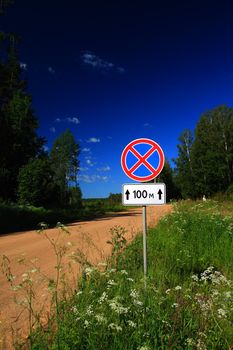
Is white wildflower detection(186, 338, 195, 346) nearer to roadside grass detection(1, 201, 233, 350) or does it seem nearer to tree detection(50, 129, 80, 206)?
roadside grass detection(1, 201, 233, 350)

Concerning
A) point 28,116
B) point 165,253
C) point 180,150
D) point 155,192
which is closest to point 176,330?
point 155,192

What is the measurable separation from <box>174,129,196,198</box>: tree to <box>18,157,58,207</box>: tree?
29.0m

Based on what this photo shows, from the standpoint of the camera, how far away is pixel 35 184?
34688 millimetres

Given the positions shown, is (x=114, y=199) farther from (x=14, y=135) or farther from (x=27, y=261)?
(x=27, y=261)

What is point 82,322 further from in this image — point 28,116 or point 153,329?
point 28,116

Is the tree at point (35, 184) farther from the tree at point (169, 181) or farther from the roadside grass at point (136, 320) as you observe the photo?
the tree at point (169, 181)

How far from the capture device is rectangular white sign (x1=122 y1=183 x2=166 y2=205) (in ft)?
17.9

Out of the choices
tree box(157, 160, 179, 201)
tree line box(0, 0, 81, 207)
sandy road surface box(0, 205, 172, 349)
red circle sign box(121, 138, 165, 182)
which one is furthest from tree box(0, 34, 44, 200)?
tree box(157, 160, 179, 201)

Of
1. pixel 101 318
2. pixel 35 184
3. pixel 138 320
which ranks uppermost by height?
pixel 35 184

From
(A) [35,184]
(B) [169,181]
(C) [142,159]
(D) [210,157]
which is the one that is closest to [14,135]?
(A) [35,184]

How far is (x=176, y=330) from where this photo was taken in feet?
11.9

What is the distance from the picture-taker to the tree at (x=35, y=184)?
3466cm

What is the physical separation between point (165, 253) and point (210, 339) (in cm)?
437

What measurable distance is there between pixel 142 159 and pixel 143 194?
58cm
